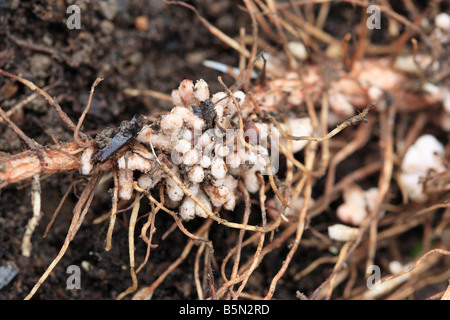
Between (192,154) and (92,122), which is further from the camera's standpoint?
(92,122)

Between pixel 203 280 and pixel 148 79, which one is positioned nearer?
pixel 203 280

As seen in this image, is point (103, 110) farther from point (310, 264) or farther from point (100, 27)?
point (310, 264)

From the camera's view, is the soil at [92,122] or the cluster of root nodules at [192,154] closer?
the cluster of root nodules at [192,154]

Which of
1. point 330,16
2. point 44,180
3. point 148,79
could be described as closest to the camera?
point 44,180

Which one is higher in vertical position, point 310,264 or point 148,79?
point 148,79

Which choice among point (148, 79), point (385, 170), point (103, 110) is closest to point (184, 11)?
point (148, 79)

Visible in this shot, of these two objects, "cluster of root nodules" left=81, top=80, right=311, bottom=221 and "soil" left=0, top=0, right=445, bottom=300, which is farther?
"soil" left=0, top=0, right=445, bottom=300

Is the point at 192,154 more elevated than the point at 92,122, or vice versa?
the point at 92,122

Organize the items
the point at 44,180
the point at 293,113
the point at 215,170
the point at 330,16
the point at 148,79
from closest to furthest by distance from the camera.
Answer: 1. the point at 215,170
2. the point at 44,180
3. the point at 293,113
4. the point at 148,79
5. the point at 330,16
